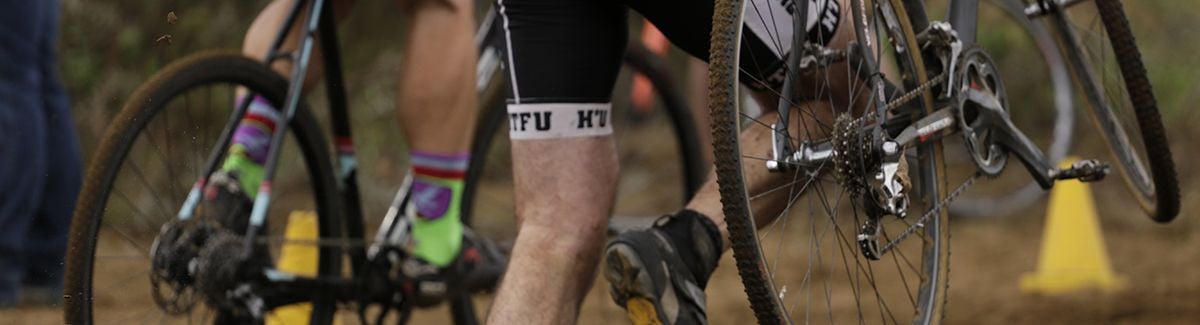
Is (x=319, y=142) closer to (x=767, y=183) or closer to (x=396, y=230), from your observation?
(x=396, y=230)

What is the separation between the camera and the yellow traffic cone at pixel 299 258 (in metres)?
4.36

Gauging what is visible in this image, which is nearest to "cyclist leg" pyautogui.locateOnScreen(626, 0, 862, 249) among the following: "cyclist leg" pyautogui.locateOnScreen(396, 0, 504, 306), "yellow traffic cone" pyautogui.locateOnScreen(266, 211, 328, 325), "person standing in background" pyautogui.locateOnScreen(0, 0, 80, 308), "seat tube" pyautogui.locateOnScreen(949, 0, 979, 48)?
"seat tube" pyautogui.locateOnScreen(949, 0, 979, 48)

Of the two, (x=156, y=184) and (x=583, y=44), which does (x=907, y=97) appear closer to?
(x=583, y=44)

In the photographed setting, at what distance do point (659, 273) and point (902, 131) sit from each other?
504 millimetres

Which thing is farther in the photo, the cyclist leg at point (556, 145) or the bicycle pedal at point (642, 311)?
the cyclist leg at point (556, 145)

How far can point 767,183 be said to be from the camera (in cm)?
312

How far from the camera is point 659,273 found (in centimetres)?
295

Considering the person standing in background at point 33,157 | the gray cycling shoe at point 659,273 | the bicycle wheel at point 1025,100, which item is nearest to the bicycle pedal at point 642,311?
the gray cycling shoe at point 659,273

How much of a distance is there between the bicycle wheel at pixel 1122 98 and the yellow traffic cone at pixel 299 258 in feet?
Answer: 5.62

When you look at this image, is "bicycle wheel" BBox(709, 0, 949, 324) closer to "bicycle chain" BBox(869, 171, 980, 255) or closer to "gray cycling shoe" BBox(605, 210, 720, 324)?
"bicycle chain" BBox(869, 171, 980, 255)

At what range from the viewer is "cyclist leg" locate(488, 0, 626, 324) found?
309 cm

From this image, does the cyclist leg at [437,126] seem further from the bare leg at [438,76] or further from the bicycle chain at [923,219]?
the bicycle chain at [923,219]

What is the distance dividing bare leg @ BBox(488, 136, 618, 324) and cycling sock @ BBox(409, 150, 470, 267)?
1.19 metres

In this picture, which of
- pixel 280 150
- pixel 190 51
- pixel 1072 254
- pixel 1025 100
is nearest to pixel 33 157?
pixel 280 150
